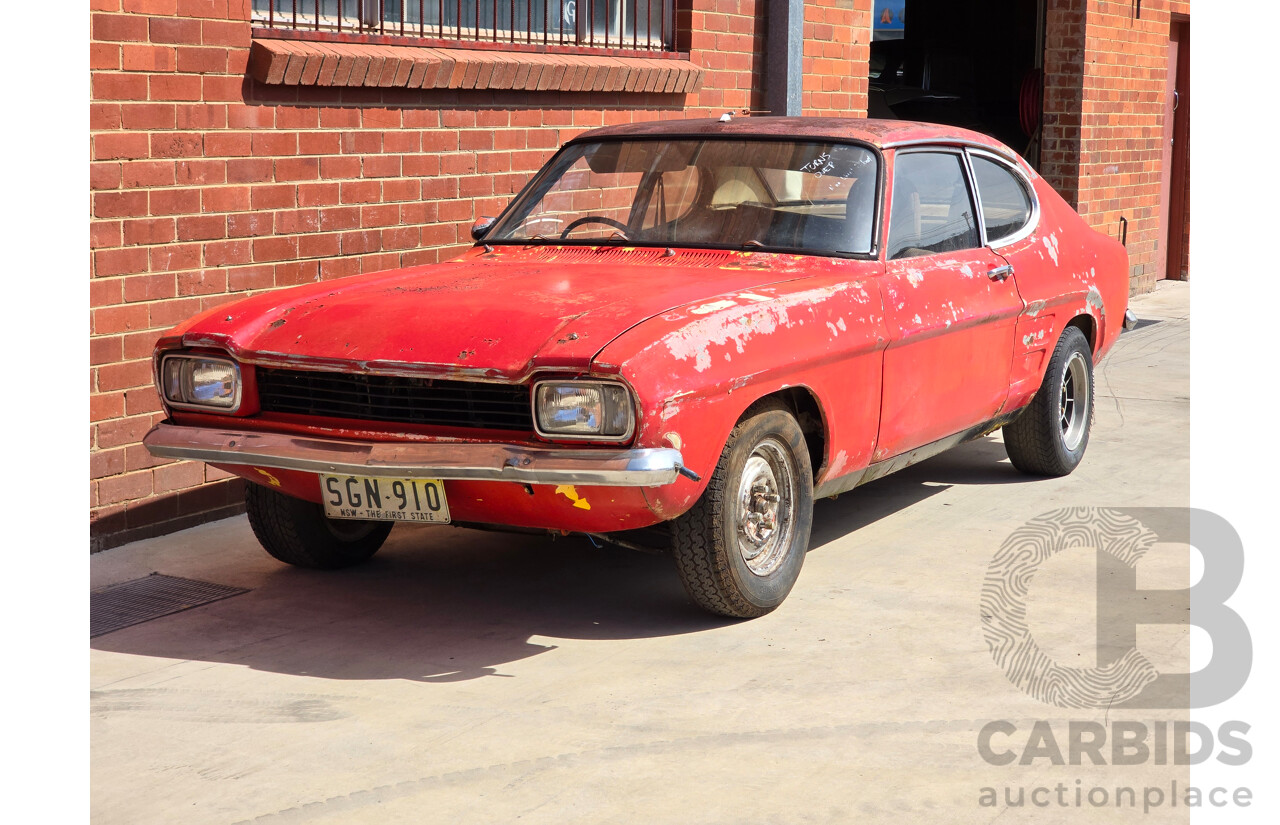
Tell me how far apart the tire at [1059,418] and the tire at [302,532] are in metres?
2.95

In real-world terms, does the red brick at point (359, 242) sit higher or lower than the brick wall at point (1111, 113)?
lower

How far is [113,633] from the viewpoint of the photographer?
15.7 feet

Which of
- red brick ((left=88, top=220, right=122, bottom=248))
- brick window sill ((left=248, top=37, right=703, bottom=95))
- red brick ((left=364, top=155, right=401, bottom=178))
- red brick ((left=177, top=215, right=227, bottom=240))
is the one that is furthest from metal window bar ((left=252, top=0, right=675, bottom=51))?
red brick ((left=88, top=220, right=122, bottom=248))

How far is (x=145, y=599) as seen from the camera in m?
5.16

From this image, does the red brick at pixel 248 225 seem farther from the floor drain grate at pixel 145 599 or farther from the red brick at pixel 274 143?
the floor drain grate at pixel 145 599

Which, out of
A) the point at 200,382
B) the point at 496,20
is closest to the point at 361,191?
the point at 496,20

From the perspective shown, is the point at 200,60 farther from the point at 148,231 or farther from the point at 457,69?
the point at 457,69

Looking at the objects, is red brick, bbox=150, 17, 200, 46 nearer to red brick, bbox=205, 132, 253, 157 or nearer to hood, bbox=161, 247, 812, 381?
red brick, bbox=205, 132, 253, 157

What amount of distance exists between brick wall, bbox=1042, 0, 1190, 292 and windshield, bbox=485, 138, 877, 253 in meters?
7.93

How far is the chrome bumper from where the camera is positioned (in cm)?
412

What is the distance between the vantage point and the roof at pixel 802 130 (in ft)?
18.5

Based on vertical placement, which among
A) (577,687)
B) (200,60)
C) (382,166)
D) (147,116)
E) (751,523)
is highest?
(200,60)

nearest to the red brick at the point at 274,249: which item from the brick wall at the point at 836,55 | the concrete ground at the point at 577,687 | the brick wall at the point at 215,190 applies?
the brick wall at the point at 215,190

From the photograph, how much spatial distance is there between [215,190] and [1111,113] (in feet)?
31.3
